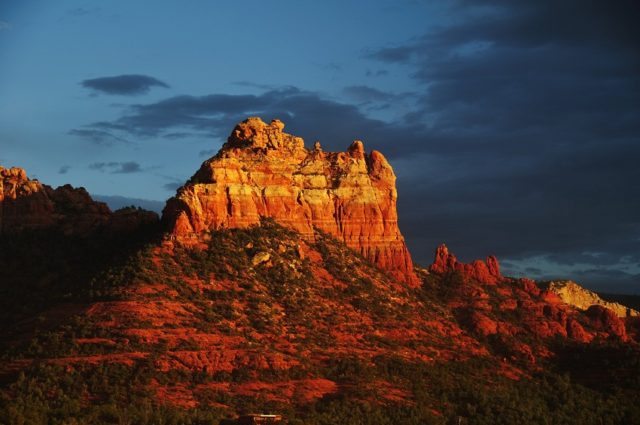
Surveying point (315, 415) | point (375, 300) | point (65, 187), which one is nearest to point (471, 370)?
point (375, 300)

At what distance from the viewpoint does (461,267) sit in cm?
15462

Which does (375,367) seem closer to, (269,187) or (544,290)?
(269,187)

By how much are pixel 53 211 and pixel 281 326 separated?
29.7m

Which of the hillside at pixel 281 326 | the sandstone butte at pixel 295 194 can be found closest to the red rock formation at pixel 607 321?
the hillside at pixel 281 326

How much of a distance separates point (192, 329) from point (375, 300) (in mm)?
26582

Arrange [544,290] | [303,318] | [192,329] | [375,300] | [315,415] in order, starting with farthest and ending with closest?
1. [544,290]
2. [375,300]
3. [303,318]
4. [192,329]
5. [315,415]

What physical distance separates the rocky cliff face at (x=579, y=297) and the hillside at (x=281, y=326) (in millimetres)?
8399

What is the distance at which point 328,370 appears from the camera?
114250 mm

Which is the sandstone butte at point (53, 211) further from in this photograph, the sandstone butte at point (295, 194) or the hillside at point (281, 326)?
the sandstone butte at point (295, 194)

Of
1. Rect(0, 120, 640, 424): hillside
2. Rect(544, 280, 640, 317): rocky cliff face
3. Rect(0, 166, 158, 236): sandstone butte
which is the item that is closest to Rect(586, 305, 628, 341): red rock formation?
Rect(0, 120, 640, 424): hillside

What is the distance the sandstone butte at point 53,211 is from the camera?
132m

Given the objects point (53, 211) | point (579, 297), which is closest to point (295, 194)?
point (53, 211)

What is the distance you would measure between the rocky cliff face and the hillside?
8.40 meters

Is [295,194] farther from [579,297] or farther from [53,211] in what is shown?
[579,297]
